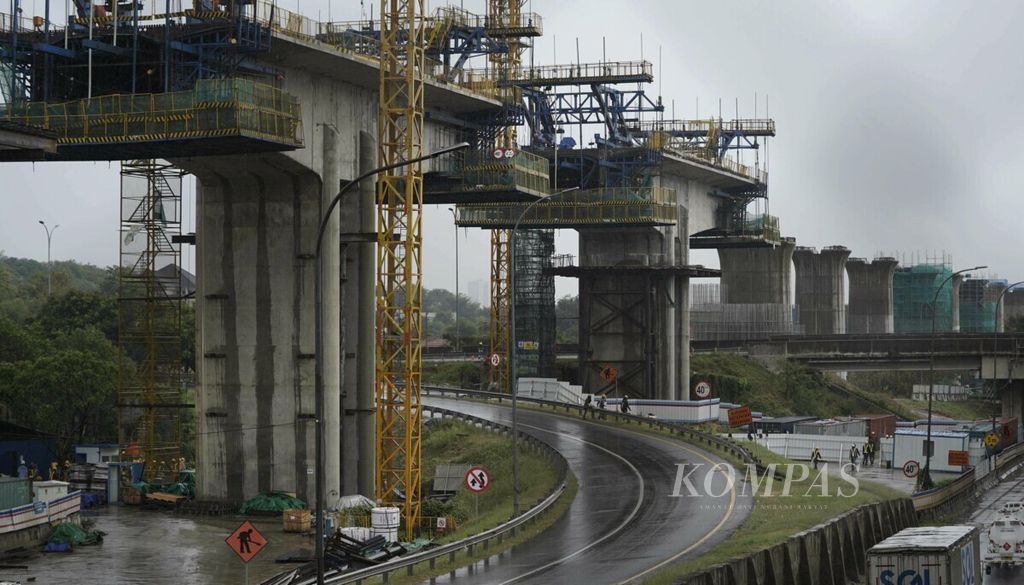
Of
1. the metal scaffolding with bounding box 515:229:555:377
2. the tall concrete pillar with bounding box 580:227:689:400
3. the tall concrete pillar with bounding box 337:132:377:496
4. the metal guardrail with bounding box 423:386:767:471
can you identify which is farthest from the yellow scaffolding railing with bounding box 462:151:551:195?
the metal scaffolding with bounding box 515:229:555:377

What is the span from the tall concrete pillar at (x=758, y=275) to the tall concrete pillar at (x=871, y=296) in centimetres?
2257

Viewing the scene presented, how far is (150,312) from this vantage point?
7981 cm

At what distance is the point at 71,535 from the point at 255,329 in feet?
41.1

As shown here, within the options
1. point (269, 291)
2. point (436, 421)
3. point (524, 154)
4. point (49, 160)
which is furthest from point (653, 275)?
point (49, 160)

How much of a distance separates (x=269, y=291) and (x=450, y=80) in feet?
54.7

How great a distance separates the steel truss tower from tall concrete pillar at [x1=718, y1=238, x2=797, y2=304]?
10418 centimetres

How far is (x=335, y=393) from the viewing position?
62312 mm

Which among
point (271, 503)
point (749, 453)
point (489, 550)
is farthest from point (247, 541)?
point (749, 453)

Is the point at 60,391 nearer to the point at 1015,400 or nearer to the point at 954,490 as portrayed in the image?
the point at 954,490

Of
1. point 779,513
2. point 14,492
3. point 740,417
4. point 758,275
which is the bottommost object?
point 779,513

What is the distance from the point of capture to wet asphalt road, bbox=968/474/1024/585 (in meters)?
46.4

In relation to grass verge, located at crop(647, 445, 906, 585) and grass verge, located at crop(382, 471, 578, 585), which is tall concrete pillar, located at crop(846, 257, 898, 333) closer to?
grass verge, located at crop(647, 445, 906, 585)

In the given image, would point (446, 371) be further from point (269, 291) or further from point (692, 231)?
point (269, 291)

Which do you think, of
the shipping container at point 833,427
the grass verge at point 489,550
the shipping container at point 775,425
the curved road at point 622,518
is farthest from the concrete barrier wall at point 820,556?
the shipping container at point 775,425
